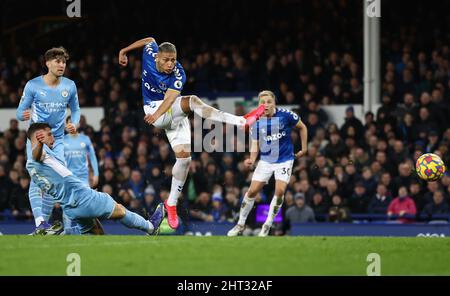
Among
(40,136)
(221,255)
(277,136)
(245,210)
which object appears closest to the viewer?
(221,255)

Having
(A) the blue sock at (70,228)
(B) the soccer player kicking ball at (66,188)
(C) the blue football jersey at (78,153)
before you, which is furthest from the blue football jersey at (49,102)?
(C) the blue football jersey at (78,153)

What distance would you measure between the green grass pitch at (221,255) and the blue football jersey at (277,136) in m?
2.54

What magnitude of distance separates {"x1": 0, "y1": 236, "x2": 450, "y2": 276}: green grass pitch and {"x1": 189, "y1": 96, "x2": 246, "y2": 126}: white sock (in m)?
1.57

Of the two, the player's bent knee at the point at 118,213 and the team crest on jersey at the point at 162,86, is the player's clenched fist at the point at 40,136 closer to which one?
the player's bent knee at the point at 118,213

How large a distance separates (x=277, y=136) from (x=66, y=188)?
3.87m

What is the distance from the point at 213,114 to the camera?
1351cm

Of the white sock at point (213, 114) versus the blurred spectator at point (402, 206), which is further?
the blurred spectator at point (402, 206)

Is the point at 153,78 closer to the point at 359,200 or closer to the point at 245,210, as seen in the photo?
the point at 245,210

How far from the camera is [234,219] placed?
755 inches

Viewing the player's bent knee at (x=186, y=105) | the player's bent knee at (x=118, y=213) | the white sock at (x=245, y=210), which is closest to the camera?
the player's bent knee at (x=118, y=213)

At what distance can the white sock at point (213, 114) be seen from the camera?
13.4 meters

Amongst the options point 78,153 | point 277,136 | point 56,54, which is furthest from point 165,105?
point 78,153
